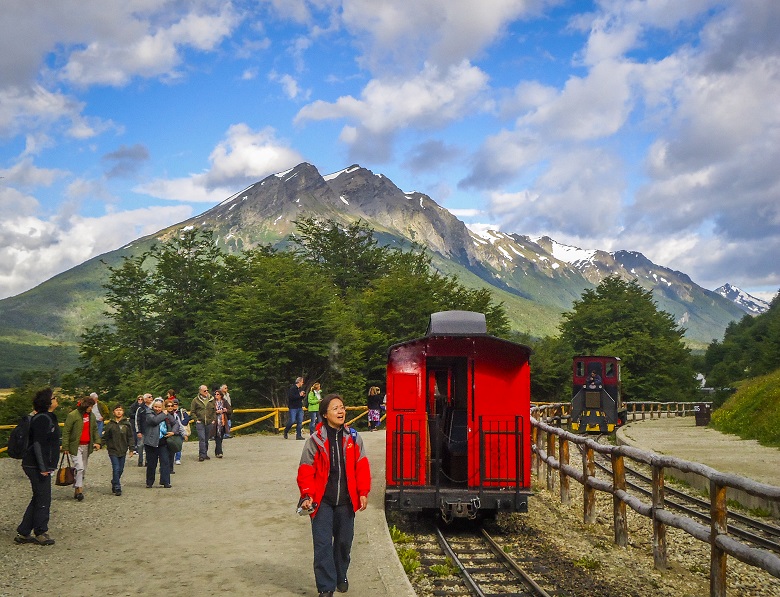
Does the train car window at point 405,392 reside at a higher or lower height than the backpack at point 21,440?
higher

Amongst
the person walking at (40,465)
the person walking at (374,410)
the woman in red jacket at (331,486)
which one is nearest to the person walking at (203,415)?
the person walking at (40,465)

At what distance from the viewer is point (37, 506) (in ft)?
30.6

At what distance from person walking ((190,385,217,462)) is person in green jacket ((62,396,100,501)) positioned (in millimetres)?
4782

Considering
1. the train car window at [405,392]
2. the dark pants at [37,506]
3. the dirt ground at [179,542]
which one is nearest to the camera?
the dirt ground at [179,542]

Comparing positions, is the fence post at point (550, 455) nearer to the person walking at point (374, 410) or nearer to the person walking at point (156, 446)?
the person walking at point (156, 446)

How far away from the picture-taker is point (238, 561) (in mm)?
8398

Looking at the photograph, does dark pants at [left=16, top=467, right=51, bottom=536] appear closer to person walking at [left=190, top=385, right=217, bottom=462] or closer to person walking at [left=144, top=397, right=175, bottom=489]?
person walking at [left=144, top=397, right=175, bottom=489]

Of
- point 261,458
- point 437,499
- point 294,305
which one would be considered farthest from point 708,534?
point 294,305

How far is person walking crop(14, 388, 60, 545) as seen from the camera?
30.2ft

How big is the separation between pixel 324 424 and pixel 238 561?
258 cm

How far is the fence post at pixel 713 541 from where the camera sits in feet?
22.8

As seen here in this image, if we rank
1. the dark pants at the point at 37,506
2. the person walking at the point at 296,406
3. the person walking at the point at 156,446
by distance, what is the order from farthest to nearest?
the person walking at the point at 296,406
the person walking at the point at 156,446
the dark pants at the point at 37,506

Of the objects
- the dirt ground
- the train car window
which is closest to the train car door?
the train car window

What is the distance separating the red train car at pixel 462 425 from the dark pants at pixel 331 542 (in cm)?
421
